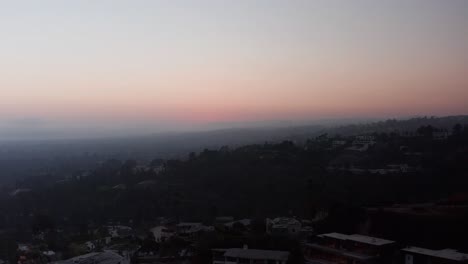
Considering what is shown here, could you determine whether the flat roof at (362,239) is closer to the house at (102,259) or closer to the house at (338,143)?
the house at (102,259)

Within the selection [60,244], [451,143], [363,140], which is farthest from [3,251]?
[363,140]

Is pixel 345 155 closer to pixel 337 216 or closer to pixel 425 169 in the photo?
pixel 425 169

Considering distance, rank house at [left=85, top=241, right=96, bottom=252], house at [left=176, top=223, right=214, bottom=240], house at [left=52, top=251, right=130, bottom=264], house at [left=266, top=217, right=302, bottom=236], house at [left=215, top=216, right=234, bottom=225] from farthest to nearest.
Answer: house at [left=215, top=216, right=234, bottom=225] → house at [left=85, top=241, right=96, bottom=252] → house at [left=176, top=223, right=214, bottom=240] → house at [left=266, top=217, right=302, bottom=236] → house at [left=52, top=251, right=130, bottom=264]

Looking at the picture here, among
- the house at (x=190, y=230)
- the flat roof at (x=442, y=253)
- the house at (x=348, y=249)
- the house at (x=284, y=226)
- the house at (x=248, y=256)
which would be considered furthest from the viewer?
the house at (x=190, y=230)

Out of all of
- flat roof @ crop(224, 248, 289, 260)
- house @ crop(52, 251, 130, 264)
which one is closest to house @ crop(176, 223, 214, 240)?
house @ crop(52, 251, 130, 264)

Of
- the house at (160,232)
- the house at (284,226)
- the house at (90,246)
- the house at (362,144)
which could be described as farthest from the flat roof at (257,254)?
the house at (362,144)

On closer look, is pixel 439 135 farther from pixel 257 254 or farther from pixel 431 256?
pixel 257 254

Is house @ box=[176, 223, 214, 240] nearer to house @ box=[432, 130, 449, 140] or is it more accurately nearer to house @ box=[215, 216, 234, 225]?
house @ box=[215, 216, 234, 225]
